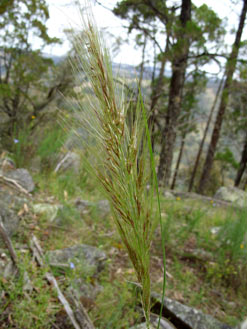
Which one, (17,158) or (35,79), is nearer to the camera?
(17,158)

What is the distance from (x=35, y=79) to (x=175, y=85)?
366 centimetres

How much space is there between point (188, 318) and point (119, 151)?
5.38ft

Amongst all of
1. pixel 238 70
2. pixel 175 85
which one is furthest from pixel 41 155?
pixel 238 70

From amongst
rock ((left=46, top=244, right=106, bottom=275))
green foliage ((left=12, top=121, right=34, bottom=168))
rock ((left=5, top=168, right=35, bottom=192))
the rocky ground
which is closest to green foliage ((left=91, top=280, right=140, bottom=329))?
the rocky ground

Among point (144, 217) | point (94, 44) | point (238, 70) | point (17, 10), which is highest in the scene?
point (17, 10)

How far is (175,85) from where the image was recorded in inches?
283

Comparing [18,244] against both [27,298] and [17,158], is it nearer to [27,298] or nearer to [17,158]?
[27,298]

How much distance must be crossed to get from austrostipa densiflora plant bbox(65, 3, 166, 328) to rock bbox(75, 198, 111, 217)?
→ 2446 millimetres

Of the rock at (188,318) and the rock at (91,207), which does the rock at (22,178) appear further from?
the rock at (188,318)

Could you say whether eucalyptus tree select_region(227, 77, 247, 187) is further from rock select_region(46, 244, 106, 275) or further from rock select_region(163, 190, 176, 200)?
rock select_region(46, 244, 106, 275)

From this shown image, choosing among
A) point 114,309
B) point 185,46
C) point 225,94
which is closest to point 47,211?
point 114,309

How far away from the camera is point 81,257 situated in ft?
7.22

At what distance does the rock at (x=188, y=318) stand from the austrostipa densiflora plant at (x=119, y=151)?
127 cm

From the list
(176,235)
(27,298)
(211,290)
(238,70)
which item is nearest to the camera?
(27,298)
